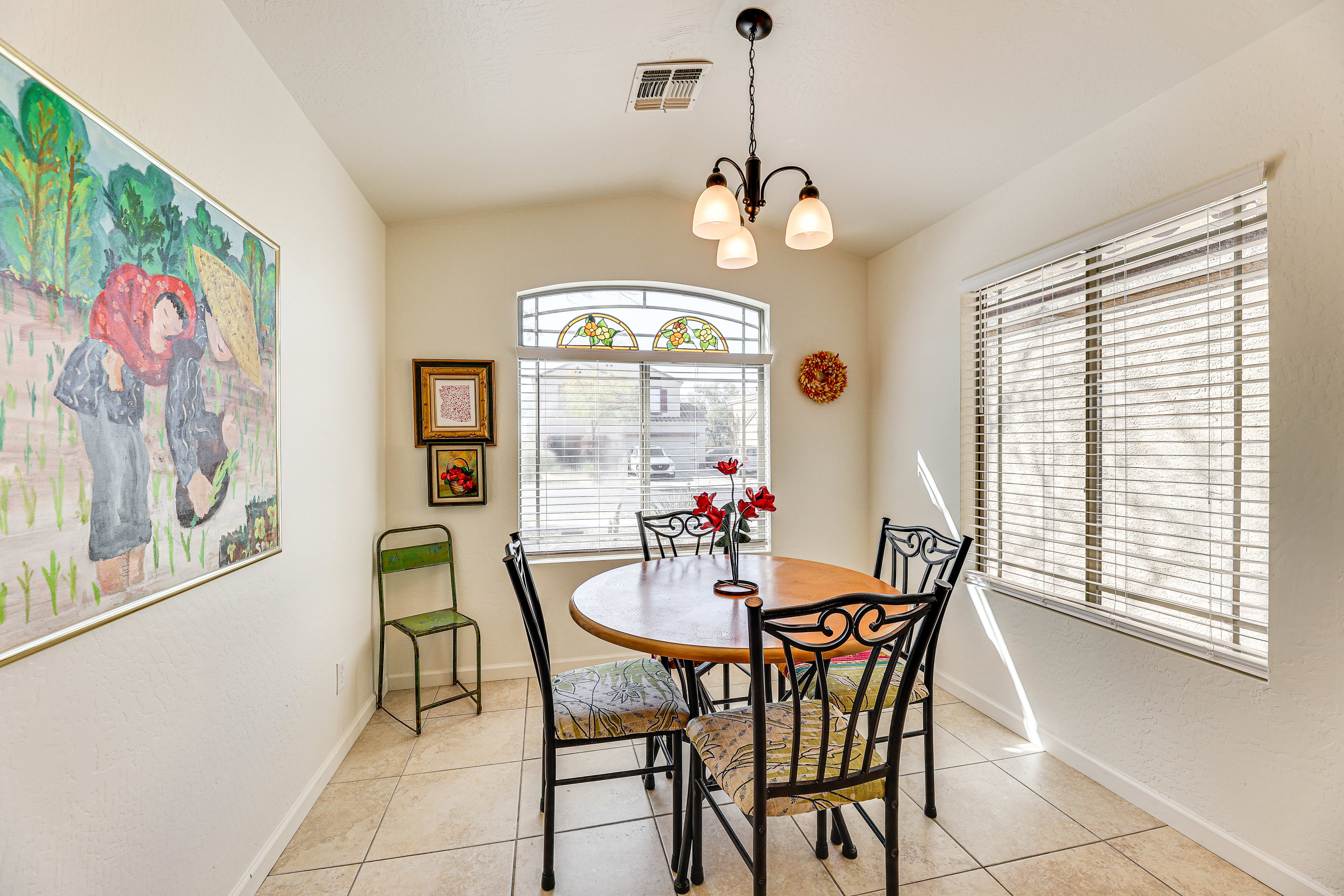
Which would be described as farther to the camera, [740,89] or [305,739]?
[740,89]

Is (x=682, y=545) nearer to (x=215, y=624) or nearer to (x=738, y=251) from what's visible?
(x=738, y=251)

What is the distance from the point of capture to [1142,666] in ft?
7.04

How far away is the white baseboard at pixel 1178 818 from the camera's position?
1732 mm

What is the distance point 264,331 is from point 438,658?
204 cm

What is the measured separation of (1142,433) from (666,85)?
2162 millimetres

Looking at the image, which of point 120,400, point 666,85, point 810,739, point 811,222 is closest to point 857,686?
point 810,739

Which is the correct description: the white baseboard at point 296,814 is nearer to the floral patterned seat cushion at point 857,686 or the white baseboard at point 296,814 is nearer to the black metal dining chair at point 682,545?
the black metal dining chair at point 682,545

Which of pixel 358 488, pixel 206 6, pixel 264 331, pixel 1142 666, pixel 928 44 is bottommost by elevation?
pixel 1142 666

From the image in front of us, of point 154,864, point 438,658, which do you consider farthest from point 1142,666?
point 438,658

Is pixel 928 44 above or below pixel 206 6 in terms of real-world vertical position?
above

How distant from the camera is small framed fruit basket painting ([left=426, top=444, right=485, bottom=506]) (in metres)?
3.25

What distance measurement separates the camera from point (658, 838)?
201 centimetres

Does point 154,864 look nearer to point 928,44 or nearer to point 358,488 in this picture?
point 358,488

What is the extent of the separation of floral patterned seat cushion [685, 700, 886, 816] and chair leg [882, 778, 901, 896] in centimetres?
2
